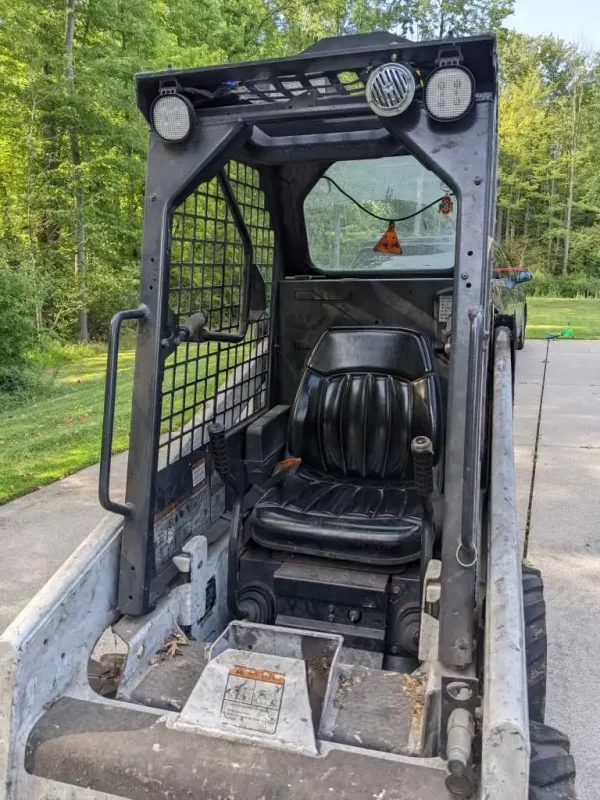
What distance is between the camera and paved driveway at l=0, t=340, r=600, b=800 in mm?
2756

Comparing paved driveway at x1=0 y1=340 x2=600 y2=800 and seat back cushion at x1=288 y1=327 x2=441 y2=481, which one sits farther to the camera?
seat back cushion at x1=288 y1=327 x2=441 y2=481

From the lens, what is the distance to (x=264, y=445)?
323 cm

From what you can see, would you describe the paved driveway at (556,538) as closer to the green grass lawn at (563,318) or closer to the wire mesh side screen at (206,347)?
the wire mesh side screen at (206,347)

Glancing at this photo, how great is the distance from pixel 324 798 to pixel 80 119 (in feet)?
53.9

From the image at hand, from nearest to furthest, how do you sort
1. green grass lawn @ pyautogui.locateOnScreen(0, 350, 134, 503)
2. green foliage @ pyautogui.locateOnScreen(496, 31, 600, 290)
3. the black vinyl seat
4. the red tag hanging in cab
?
the black vinyl seat < the red tag hanging in cab < green grass lawn @ pyautogui.locateOnScreen(0, 350, 134, 503) < green foliage @ pyautogui.locateOnScreen(496, 31, 600, 290)

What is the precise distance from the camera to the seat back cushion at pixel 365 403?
3195 millimetres

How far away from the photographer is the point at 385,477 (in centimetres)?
327

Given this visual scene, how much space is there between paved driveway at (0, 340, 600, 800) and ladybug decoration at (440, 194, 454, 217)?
6.77ft

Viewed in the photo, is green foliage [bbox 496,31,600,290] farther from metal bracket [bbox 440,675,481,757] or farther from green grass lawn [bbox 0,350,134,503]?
metal bracket [bbox 440,675,481,757]

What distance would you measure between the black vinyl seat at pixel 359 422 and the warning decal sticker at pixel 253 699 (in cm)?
99

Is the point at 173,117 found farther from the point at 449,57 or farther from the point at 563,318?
the point at 563,318

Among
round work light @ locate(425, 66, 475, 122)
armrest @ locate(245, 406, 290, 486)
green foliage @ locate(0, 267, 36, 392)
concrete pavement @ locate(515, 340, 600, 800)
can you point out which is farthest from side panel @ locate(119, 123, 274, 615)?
green foliage @ locate(0, 267, 36, 392)

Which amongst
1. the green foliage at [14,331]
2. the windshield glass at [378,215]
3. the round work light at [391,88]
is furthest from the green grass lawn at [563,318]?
the round work light at [391,88]

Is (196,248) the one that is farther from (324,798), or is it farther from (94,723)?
(324,798)
